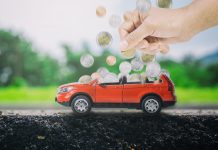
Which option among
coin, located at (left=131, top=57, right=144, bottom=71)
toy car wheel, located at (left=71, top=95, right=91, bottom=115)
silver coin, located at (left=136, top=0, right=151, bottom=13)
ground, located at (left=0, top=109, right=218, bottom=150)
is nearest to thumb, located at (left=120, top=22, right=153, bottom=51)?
silver coin, located at (left=136, top=0, right=151, bottom=13)

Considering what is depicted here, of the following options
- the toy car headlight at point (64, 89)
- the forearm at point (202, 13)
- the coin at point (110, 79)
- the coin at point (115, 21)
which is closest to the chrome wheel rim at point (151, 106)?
the coin at point (110, 79)

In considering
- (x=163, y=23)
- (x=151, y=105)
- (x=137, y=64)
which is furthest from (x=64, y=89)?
(x=163, y=23)

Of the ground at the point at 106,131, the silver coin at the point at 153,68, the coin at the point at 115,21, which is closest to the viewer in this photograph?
the coin at the point at 115,21

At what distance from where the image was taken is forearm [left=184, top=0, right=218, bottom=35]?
135cm

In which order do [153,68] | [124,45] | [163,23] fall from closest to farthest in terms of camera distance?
[124,45] → [163,23] → [153,68]

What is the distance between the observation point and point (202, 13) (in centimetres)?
136

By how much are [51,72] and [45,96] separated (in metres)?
0.36

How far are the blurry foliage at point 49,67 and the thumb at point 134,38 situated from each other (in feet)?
6.43

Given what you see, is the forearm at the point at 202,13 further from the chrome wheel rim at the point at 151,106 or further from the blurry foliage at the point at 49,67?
the blurry foliage at the point at 49,67

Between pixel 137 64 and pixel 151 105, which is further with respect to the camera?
pixel 151 105

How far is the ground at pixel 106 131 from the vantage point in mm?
2475

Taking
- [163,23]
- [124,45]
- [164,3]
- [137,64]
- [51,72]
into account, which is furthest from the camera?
[51,72]

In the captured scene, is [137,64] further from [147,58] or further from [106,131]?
[106,131]

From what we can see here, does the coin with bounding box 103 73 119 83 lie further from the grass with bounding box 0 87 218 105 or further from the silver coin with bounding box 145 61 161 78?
the grass with bounding box 0 87 218 105
